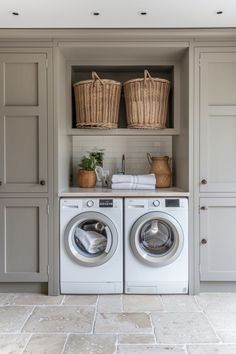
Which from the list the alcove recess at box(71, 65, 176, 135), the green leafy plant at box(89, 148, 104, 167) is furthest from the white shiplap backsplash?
the alcove recess at box(71, 65, 176, 135)

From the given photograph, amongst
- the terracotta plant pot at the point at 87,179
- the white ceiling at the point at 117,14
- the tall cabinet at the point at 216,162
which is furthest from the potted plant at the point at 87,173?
the white ceiling at the point at 117,14

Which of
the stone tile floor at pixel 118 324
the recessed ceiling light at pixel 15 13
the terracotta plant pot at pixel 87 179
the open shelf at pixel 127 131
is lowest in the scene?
the stone tile floor at pixel 118 324

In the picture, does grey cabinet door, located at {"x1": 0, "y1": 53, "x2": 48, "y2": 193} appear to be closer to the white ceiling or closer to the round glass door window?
the white ceiling

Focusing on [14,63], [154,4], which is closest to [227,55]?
[154,4]

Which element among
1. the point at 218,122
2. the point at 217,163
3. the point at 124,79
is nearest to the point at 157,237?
the point at 217,163

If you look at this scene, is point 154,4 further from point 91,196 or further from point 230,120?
point 91,196

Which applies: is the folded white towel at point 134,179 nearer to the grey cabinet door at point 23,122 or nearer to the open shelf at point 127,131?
the open shelf at point 127,131

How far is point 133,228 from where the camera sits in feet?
10.1

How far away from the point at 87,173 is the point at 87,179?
0.06 m

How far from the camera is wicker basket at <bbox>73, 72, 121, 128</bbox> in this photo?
10.5 feet

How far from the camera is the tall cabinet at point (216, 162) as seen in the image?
3.08m

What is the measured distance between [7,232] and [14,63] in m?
1.52

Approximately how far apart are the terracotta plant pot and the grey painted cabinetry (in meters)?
1.06

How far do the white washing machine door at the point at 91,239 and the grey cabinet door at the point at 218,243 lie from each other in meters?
0.81
